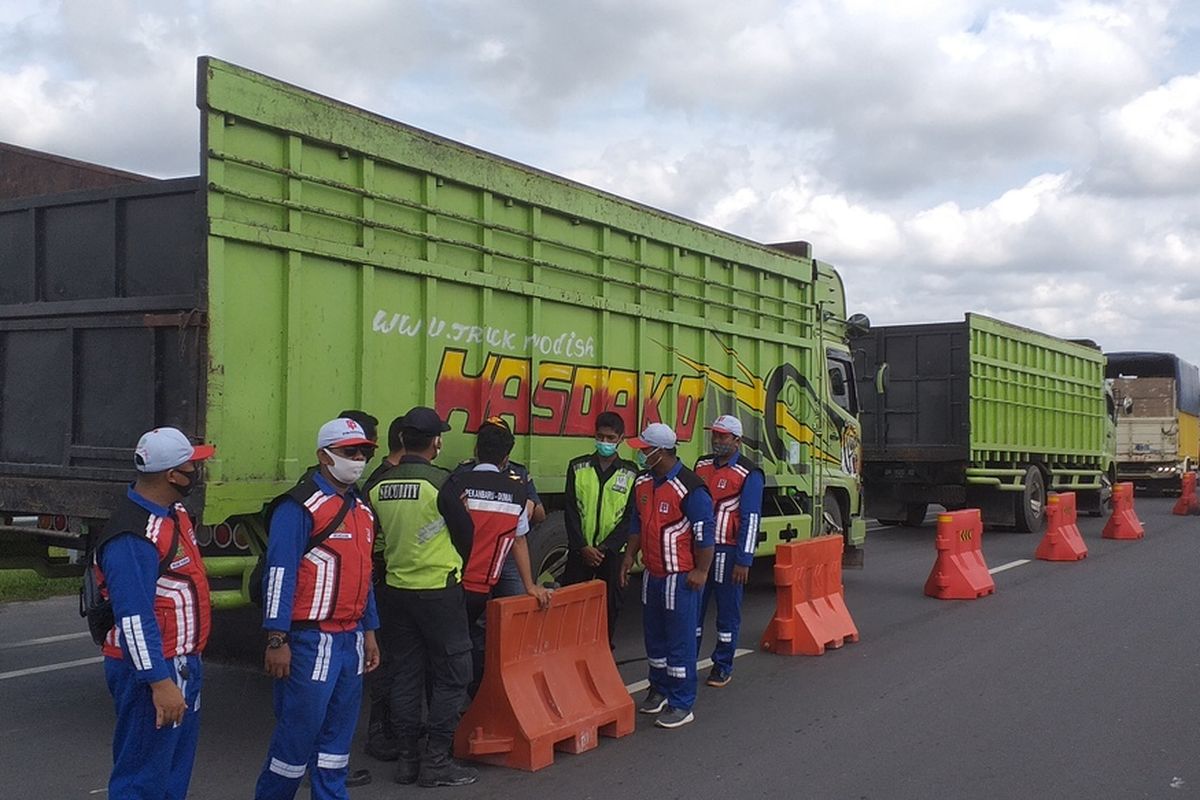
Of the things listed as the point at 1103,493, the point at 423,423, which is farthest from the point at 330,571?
the point at 1103,493

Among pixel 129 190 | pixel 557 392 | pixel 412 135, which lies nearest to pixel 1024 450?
pixel 557 392

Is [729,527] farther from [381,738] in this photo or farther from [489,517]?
[381,738]

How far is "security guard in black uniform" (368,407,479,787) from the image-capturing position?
507 centimetres

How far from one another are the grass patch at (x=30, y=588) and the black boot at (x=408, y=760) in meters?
6.41

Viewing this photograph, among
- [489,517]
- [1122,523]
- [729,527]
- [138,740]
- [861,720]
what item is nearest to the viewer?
[138,740]

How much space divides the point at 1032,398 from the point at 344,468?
17.2 metres

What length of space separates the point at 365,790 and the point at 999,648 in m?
A: 5.33

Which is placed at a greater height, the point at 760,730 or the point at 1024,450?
the point at 1024,450

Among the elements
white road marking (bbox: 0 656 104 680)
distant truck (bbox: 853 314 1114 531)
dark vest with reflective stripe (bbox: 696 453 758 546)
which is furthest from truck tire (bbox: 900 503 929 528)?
white road marking (bbox: 0 656 104 680)

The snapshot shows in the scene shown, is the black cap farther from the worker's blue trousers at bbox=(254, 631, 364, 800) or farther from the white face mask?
the worker's blue trousers at bbox=(254, 631, 364, 800)

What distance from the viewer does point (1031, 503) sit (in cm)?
1869

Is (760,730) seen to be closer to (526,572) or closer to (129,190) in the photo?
(526,572)

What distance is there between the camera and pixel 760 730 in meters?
6.27

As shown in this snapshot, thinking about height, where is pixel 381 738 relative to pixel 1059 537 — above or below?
below
